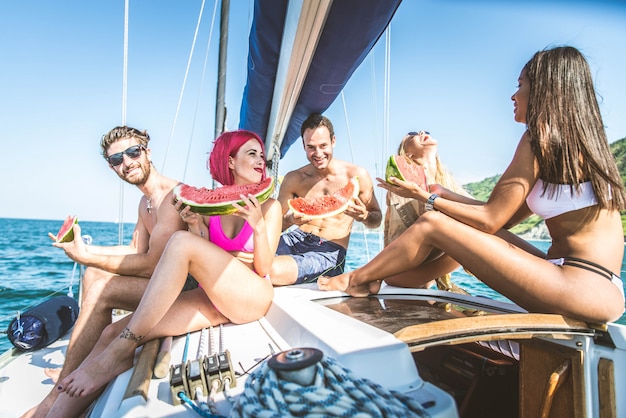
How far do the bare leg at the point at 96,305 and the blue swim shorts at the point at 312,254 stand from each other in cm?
137

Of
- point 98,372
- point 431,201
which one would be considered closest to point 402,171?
point 431,201

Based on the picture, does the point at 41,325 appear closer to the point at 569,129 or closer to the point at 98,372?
the point at 98,372

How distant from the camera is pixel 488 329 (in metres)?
1.44

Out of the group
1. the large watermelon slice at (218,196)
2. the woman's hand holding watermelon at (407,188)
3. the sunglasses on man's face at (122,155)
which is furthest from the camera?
the sunglasses on man's face at (122,155)

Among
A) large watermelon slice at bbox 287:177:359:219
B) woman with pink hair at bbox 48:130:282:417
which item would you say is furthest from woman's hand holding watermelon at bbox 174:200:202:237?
large watermelon slice at bbox 287:177:359:219

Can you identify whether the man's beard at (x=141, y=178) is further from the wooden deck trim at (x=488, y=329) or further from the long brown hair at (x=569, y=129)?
the long brown hair at (x=569, y=129)

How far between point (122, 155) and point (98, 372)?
1.60 meters

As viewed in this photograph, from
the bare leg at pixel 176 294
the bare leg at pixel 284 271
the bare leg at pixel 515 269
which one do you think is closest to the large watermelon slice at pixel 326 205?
the bare leg at pixel 284 271

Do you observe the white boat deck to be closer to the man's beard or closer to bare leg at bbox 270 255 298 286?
bare leg at bbox 270 255 298 286

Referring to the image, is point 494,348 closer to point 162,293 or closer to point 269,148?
point 162,293

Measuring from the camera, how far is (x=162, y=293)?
1.88 metres

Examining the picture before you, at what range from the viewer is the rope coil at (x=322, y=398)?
81cm

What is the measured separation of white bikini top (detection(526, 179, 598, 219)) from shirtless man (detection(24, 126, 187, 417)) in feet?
7.33

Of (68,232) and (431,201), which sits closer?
(431,201)
